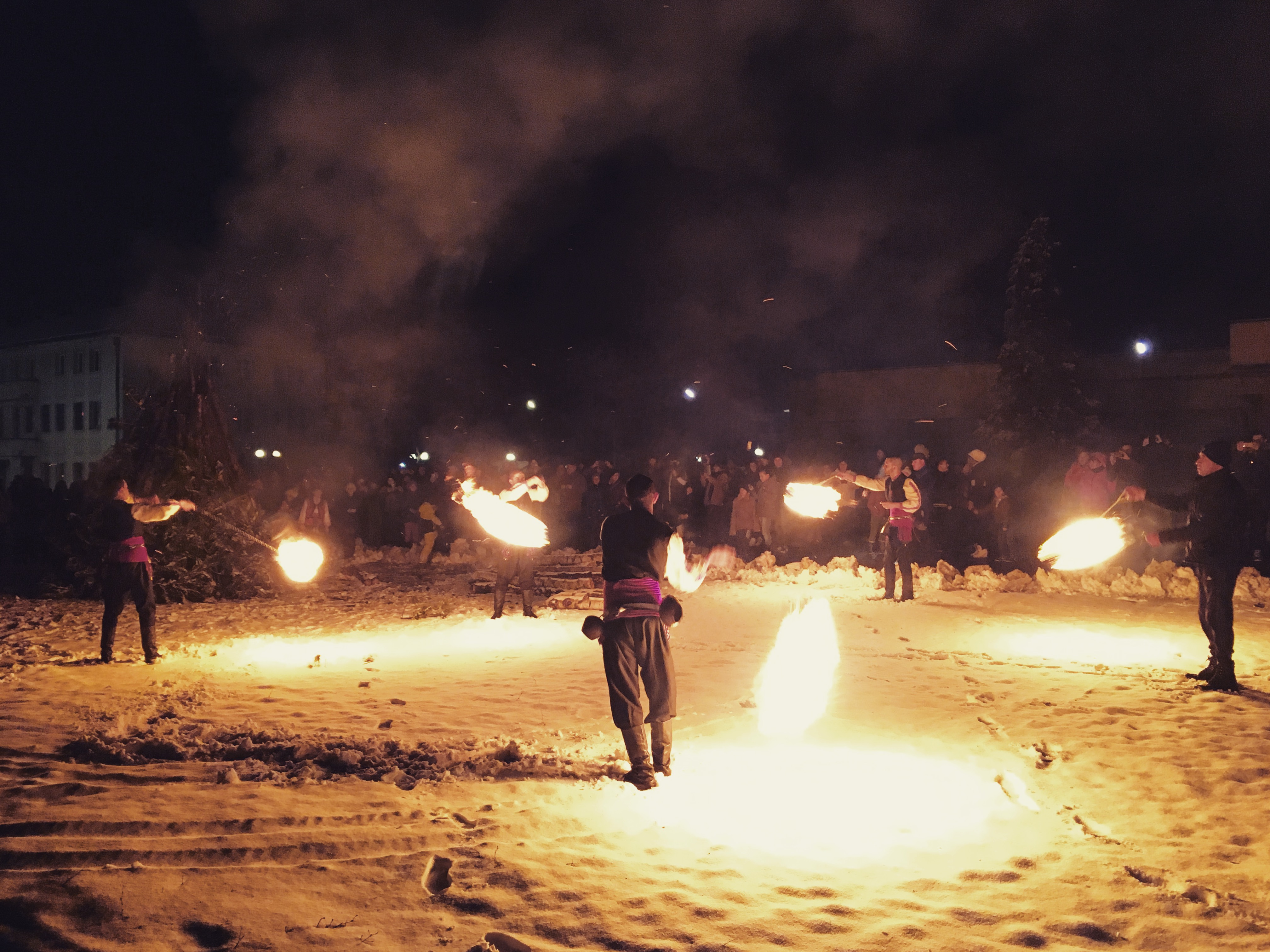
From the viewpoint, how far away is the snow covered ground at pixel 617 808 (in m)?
3.93

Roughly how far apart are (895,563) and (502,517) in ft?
19.6

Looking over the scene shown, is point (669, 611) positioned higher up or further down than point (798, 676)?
higher up

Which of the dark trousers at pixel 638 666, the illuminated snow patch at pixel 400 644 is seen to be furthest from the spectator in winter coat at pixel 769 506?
the dark trousers at pixel 638 666

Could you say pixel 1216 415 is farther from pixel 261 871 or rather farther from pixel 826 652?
pixel 261 871

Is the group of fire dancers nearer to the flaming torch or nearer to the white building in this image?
the flaming torch

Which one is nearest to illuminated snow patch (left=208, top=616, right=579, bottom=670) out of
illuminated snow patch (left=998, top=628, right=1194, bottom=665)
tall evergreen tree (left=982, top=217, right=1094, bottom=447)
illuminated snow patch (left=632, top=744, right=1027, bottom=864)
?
illuminated snow patch (left=632, top=744, right=1027, bottom=864)

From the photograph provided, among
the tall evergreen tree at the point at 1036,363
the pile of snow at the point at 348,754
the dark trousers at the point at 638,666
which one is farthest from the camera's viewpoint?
the tall evergreen tree at the point at 1036,363

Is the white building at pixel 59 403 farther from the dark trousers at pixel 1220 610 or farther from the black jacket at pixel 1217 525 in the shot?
the dark trousers at pixel 1220 610

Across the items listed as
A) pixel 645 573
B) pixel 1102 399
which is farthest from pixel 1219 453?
pixel 1102 399

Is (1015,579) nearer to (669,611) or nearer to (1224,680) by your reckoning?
(1224,680)

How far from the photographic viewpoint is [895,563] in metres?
13.4

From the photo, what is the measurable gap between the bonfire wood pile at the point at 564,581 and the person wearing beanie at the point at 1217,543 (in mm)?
6902

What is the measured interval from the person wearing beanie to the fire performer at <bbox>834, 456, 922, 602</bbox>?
4.53m

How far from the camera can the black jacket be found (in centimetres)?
A: 771
